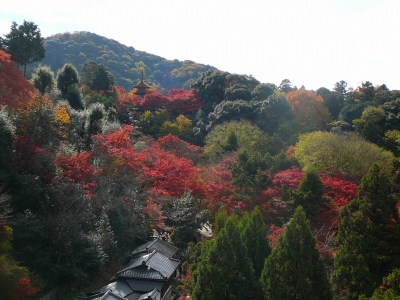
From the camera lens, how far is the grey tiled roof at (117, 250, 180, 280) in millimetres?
15555

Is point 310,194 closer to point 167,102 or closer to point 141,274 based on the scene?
point 141,274

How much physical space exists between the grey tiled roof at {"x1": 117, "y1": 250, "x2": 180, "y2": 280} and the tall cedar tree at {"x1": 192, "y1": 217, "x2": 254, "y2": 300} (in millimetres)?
4598

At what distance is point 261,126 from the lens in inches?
1282

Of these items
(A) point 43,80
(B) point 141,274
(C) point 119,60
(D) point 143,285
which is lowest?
(D) point 143,285

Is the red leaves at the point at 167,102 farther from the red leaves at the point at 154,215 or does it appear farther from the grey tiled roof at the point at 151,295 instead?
the grey tiled roof at the point at 151,295

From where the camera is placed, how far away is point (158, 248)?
17.9m

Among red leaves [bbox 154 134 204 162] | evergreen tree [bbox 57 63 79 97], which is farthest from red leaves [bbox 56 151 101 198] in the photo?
evergreen tree [bbox 57 63 79 97]

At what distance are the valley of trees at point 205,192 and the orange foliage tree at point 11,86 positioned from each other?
3.3 inches

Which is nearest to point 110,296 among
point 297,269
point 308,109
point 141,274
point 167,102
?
point 141,274

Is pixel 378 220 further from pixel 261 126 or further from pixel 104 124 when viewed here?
pixel 261 126

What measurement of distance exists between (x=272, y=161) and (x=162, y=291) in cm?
1041

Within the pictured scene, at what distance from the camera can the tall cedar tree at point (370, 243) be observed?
10914 millimetres

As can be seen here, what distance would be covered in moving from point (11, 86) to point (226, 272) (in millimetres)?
17027

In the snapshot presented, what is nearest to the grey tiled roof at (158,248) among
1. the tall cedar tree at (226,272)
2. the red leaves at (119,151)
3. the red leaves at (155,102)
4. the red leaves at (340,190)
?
the red leaves at (119,151)
